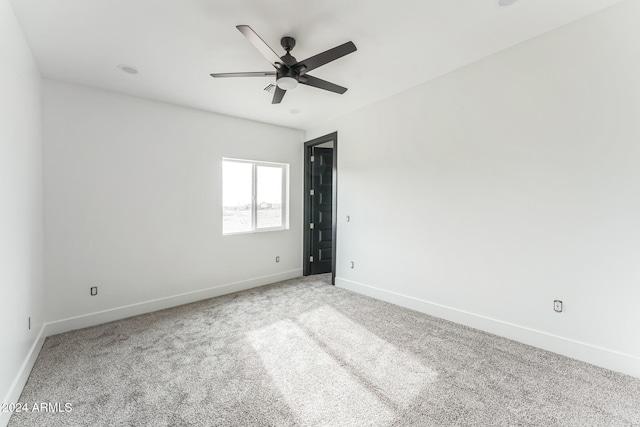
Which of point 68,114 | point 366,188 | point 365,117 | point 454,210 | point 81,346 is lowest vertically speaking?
point 81,346

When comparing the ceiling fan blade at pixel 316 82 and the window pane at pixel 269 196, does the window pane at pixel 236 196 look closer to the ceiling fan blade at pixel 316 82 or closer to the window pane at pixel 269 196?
the window pane at pixel 269 196

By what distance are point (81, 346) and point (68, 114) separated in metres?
2.45

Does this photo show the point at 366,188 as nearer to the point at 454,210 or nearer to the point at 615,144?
the point at 454,210

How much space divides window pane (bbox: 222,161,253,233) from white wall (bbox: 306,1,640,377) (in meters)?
2.26

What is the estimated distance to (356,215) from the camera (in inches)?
163

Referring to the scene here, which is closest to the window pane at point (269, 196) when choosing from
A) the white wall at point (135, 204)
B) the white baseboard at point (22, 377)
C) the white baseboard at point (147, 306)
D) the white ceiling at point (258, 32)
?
the white wall at point (135, 204)

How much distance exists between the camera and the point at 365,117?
3.94 metres

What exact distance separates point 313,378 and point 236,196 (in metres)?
3.05

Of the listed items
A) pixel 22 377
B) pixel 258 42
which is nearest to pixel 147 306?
pixel 22 377

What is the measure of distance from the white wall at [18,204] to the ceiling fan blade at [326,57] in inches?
77.4

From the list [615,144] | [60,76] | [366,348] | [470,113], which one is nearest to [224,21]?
[60,76]

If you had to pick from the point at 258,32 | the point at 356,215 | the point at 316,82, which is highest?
the point at 258,32

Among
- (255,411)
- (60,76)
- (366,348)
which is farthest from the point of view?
(60,76)

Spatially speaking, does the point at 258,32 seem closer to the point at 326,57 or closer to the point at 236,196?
the point at 326,57
